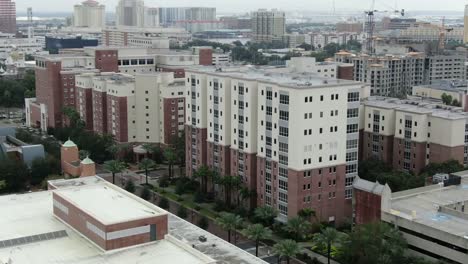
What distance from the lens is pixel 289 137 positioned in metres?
42.0

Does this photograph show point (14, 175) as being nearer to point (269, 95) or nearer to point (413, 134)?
point (269, 95)

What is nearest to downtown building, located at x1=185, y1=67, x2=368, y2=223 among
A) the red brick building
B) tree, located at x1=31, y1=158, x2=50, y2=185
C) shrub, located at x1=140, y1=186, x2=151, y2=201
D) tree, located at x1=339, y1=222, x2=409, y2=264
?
the red brick building

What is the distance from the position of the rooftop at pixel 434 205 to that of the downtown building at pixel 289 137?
17.5 ft

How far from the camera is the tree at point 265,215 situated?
137 feet

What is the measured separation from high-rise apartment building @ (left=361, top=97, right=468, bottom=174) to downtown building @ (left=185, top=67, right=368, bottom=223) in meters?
8.77

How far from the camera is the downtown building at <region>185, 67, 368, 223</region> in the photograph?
137 ft

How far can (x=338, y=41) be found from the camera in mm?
182000

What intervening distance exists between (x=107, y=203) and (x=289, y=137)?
1350 cm

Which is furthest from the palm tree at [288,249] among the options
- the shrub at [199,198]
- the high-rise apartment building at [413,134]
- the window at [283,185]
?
the high-rise apartment building at [413,134]

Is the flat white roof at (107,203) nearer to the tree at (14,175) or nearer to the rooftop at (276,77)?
the rooftop at (276,77)

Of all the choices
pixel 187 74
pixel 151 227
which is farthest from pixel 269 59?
pixel 151 227

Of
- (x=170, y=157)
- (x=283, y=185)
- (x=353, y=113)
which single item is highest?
(x=353, y=113)

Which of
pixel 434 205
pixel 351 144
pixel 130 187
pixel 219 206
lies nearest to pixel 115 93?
pixel 130 187

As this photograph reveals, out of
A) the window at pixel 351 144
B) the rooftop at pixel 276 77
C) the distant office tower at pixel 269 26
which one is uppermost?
the distant office tower at pixel 269 26
